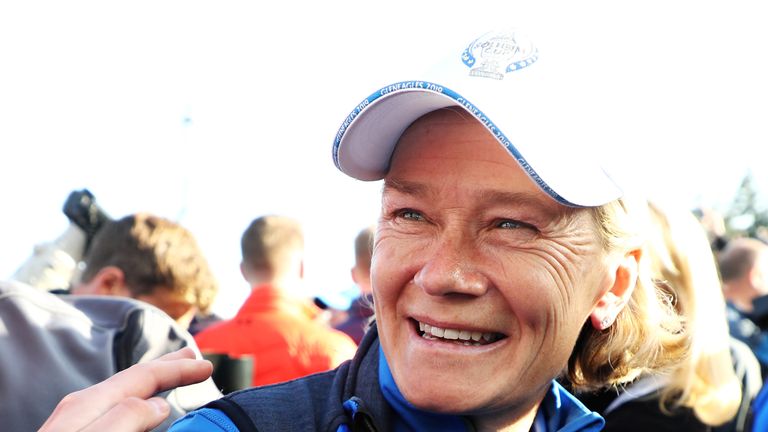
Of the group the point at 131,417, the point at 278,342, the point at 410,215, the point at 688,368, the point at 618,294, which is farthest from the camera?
the point at 278,342

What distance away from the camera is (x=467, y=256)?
1.96m

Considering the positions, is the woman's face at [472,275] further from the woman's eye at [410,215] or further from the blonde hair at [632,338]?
the blonde hair at [632,338]

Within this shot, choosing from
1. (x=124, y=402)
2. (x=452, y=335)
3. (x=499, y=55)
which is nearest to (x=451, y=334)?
(x=452, y=335)

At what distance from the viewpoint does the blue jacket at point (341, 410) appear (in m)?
1.85

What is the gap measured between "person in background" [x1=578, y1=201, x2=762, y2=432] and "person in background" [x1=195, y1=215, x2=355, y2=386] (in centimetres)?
142

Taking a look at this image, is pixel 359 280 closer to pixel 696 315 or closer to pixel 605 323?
pixel 696 315

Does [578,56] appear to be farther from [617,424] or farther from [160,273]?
[160,273]

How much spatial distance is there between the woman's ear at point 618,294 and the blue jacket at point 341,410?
0.21 meters

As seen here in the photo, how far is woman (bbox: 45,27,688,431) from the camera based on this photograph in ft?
6.31

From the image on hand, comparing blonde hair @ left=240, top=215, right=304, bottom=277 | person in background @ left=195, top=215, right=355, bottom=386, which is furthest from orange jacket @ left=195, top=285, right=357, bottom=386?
blonde hair @ left=240, top=215, right=304, bottom=277

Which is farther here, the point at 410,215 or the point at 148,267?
the point at 148,267

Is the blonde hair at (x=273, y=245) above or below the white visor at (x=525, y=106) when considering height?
below

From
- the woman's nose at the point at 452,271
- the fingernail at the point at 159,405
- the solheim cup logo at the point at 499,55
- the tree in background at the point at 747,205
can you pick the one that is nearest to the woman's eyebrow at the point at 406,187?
the woman's nose at the point at 452,271

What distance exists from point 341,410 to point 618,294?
0.74m
